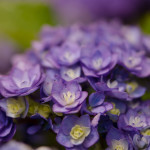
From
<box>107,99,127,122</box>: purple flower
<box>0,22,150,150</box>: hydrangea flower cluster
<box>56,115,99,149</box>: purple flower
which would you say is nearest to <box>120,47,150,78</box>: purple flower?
<box>0,22,150,150</box>: hydrangea flower cluster

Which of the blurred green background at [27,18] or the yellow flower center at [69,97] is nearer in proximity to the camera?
the yellow flower center at [69,97]

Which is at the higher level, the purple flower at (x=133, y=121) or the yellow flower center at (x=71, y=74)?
the yellow flower center at (x=71, y=74)

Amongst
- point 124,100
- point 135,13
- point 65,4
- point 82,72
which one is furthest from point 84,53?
point 65,4

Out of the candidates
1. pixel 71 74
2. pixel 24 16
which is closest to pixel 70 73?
pixel 71 74

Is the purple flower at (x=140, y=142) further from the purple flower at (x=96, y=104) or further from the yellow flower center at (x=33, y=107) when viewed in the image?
the yellow flower center at (x=33, y=107)

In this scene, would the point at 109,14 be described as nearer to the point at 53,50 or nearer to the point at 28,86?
the point at 53,50

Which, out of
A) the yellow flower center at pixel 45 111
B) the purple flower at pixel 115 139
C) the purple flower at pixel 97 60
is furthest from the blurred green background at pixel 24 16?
the purple flower at pixel 115 139
